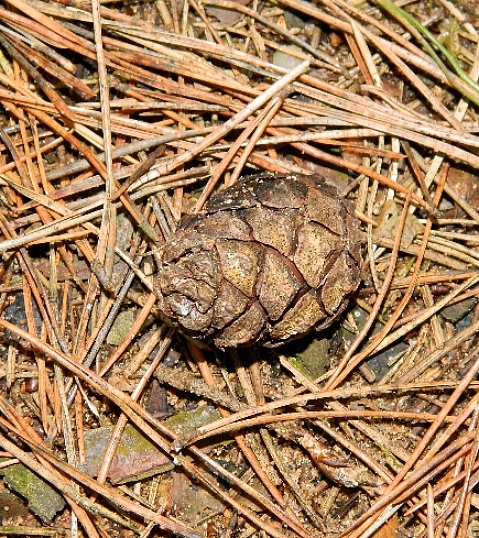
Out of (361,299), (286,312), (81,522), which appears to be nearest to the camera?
(286,312)

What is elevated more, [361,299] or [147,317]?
[361,299]

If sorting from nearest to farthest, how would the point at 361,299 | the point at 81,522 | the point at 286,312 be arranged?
the point at 286,312, the point at 81,522, the point at 361,299

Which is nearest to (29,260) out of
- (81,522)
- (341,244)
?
(81,522)

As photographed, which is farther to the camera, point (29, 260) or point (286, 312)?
point (29, 260)

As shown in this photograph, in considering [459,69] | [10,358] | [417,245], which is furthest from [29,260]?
[459,69]

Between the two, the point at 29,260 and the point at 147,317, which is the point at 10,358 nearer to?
the point at 29,260

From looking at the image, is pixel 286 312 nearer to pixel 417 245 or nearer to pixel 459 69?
pixel 417 245

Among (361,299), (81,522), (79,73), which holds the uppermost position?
(79,73)
